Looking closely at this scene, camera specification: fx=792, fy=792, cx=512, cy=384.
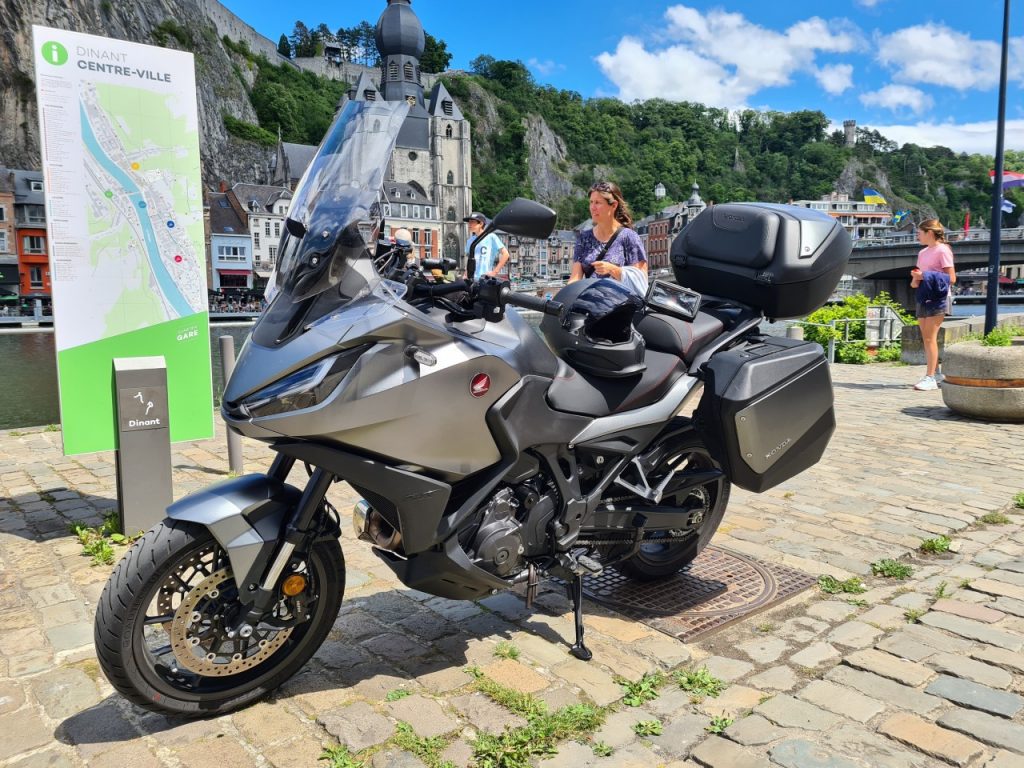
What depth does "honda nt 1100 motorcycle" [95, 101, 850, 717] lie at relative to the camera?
233 centimetres

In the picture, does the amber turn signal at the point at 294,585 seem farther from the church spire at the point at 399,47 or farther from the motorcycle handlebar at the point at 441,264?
the church spire at the point at 399,47

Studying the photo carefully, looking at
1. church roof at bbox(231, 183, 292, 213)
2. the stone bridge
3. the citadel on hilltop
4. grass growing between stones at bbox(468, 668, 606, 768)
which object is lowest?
grass growing between stones at bbox(468, 668, 606, 768)

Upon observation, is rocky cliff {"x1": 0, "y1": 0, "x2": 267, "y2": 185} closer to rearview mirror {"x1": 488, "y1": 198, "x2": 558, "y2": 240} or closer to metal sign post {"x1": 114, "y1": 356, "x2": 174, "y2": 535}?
metal sign post {"x1": 114, "y1": 356, "x2": 174, "y2": 535}

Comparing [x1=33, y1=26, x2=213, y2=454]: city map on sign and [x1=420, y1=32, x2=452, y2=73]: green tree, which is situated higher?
[x1=420, y1=32, x2=452, y2=73]: green tree

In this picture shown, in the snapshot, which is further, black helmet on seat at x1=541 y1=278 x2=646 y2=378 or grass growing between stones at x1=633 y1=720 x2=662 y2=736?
black helmet on seat at x1=541 y1=278 x2=646 y2=378

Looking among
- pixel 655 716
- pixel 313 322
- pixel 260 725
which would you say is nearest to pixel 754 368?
pixel 655 716

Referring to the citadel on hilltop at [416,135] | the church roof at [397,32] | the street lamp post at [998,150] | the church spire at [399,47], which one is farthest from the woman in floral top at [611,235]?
the church roof at [397,32]

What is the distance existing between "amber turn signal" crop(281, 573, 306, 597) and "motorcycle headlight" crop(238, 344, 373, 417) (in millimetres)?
606

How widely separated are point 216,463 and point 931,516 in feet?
16.7

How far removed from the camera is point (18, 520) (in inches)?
189

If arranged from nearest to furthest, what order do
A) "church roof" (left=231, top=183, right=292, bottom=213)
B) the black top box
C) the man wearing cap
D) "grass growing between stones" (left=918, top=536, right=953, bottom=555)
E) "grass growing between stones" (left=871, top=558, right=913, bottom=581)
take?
the black top box → "grass growing between stones" (left=871, top=558, right=913, bottom=581) → "grass growing between stones" (left=918, top=536, right=953, bottom=555) → the man wearing cap → "church roof" (left=231, top=183, right=292, bottom=213)

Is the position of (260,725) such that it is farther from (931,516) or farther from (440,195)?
(440,195)

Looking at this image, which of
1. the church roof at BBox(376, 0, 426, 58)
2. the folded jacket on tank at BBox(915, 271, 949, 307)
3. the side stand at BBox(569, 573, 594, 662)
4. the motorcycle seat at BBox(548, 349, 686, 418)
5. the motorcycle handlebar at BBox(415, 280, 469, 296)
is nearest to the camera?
the motorcycle handlebar at BBox(415, 280, 469, 296)

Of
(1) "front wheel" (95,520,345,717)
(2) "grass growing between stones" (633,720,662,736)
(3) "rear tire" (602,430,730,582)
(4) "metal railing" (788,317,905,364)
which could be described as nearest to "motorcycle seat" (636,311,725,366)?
(3) "rear tire" (602,430,730,582)
